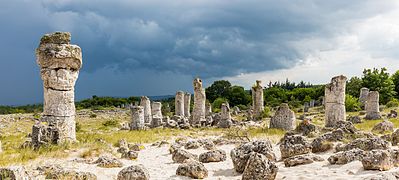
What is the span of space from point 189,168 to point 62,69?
8.41 metres

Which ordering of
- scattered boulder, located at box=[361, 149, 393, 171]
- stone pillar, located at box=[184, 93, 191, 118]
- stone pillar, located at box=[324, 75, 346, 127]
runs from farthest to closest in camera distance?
stone pillar, located at box=[184, 93, 191, 118] < stone pillar, located at box=[324, 75, 346, 127] < scattered boulder, located at box=[361, 149, 393, 171]

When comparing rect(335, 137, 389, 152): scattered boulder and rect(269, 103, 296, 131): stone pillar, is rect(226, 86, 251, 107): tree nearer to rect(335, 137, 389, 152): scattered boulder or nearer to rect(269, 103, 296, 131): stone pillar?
rect(269, 103, 296, 131): stone pillar

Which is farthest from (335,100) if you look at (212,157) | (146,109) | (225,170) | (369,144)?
(146,109)

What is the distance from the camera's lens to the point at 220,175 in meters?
8.87

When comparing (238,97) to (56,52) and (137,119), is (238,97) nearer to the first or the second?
(137,119)

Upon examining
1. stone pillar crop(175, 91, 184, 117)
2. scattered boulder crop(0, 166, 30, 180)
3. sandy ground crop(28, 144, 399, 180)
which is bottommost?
sandy ground crop(28, 144, 399, 180)

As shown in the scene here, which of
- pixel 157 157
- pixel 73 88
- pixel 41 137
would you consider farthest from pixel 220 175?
pixel 73 88

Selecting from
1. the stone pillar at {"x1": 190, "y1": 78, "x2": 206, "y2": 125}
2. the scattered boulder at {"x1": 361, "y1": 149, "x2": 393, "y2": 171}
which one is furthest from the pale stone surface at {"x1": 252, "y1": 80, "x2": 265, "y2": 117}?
the scattered boulder at {"x1": 361, "y1": 149, "x2": 393, "y2": 171}

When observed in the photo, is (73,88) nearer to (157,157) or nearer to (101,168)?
(157,157)

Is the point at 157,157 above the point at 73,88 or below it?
below

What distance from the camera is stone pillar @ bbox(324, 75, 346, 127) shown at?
66.6 ft

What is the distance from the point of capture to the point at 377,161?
7359 mm

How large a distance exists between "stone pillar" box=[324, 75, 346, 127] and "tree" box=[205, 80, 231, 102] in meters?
56.2

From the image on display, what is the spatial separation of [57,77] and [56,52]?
0.99 meters
